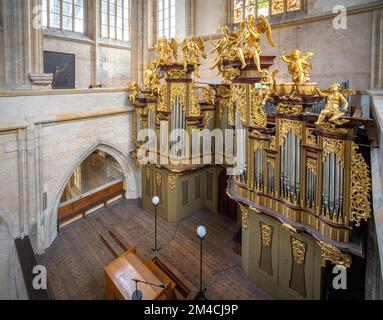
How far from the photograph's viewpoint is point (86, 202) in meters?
11.9

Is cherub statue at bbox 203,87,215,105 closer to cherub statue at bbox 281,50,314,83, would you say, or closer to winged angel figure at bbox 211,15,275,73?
winged angel figure at bbox 211,15,275,73

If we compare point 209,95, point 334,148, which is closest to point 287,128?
point 334,148

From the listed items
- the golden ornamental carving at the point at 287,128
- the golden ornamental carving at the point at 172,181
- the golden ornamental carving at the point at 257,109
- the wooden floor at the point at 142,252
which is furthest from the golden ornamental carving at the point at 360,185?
the golden ornamental carving at the point at 172,181

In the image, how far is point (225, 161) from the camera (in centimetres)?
1009

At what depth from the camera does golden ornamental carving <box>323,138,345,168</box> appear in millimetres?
5141

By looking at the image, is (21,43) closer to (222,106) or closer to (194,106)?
(194,106)

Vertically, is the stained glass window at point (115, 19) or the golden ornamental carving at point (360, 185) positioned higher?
the stained glass window at point (115, 19)

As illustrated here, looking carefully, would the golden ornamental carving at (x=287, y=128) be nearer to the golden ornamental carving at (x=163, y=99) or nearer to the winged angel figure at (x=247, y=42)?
the winged angel figure at (x=247, y=42)

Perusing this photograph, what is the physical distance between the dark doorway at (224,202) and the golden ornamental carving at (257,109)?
462 cm

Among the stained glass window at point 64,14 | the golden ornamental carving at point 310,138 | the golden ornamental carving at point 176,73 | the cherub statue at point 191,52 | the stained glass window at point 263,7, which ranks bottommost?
the golden ornamental carving at point 310,138

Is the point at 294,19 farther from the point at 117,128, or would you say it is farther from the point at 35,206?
the point at 35,206

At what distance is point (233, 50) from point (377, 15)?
6.01m

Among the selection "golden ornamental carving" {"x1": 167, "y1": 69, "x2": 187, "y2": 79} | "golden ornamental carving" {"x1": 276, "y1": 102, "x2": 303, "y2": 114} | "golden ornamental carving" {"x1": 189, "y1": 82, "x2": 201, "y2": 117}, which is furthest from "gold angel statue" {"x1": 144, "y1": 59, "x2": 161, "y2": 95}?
"golden ornamental carving" {"x1": 276, "y1": 102, "x2": 303, "y2": 114}

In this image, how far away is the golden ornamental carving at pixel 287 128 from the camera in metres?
5.86
